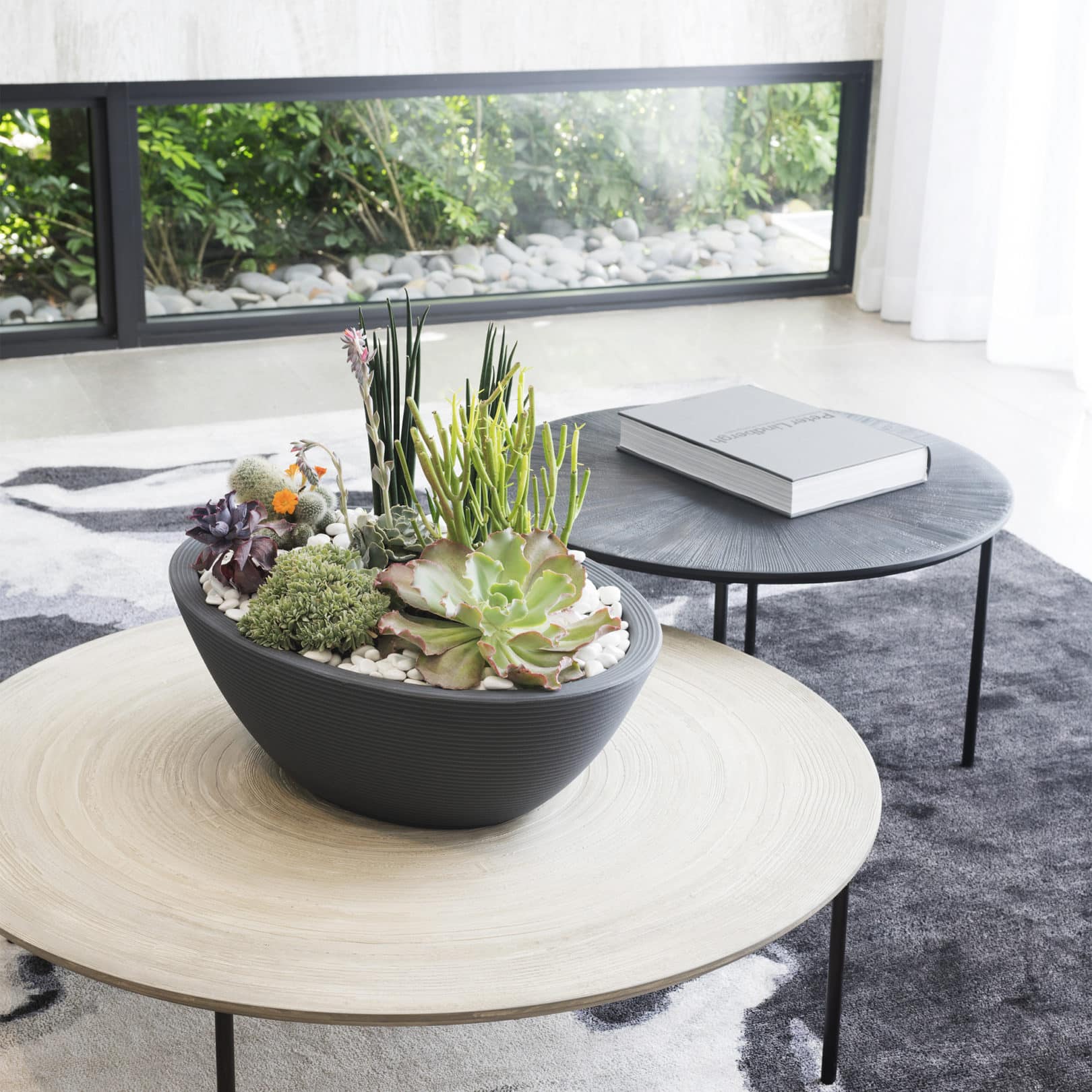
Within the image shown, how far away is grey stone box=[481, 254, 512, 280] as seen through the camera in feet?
13.0

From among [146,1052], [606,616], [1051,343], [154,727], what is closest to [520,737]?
[606,616]

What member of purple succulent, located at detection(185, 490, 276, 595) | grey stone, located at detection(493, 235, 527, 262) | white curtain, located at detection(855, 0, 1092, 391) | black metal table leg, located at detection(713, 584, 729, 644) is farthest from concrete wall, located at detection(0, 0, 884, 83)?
purple succulent, located at detection(185, 490, 276, 595)

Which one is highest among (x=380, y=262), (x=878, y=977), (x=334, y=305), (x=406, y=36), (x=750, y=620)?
(x=406, y=36)

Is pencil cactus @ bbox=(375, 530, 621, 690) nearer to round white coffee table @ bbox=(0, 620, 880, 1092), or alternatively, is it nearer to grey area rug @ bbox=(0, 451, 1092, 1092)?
round white coffee table @ bbox=(0, 620, 880, 1092)

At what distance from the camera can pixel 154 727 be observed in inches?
48.2

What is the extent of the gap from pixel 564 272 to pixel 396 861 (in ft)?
10.4

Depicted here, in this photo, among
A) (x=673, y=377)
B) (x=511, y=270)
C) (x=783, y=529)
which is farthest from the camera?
(x=511, y=270)

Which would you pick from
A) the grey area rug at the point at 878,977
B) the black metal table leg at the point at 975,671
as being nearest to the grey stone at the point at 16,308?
the grey area rug at the point at 878,977

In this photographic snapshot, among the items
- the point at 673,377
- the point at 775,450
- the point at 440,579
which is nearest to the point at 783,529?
the point at 775,450

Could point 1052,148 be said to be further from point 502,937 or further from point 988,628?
point 502,937

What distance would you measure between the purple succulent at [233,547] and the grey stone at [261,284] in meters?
2.73

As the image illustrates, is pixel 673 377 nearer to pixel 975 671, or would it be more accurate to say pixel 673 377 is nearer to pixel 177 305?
pixel 177 305

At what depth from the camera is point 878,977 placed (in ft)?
4.65

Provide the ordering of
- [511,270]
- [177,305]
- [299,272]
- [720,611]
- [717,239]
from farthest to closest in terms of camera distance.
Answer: [717,239] → [511,270] → [299,272] → [177,305] → [720,611]
